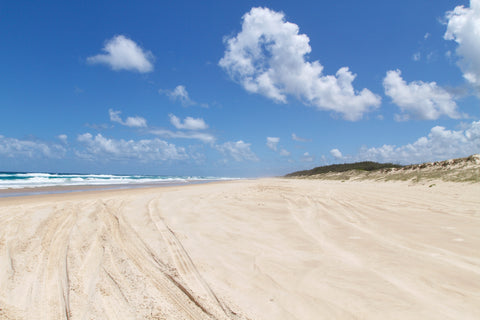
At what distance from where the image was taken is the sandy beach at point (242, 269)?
2307 mm

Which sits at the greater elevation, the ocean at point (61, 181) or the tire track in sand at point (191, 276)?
the ocean at point (61, 181)

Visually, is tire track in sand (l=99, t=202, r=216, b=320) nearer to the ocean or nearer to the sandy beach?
the sandy beach

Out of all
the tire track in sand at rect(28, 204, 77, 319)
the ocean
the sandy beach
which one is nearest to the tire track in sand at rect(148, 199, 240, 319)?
the sandy beach

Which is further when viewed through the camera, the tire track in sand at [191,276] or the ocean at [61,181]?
the ocean at [61,181]

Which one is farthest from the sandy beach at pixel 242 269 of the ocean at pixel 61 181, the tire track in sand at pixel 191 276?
the ocean at pixel 61 181

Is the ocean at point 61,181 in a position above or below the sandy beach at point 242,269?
above

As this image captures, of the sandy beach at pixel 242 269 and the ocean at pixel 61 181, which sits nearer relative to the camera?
the sandy beach at pixel 242 269

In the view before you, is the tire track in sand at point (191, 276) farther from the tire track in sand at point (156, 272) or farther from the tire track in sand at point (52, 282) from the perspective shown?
the tire track in sand at point (52, 282)

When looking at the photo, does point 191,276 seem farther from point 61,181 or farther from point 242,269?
point 61,181

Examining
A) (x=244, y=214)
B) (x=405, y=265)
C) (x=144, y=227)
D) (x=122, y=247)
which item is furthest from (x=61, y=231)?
(x=405, y=265)

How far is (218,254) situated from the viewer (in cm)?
373

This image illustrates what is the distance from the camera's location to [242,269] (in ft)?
10.4

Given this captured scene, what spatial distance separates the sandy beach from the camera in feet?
7.57

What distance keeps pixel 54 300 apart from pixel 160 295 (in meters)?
1.05
